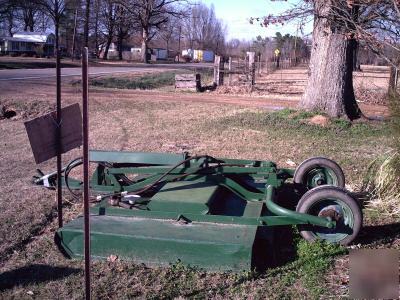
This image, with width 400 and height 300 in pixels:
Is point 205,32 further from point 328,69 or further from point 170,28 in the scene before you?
point 328,69

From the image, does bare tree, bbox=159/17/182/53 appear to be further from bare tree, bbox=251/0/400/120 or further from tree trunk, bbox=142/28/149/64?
bare tree, bbox=251/0/400/120

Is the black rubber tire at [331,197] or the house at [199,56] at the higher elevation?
the house at [199,56]

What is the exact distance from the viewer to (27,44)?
73312 millimetres

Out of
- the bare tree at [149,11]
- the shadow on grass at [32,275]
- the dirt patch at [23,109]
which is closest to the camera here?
the shadow on grass at [32,275]

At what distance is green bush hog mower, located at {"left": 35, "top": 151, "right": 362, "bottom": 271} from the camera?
14.9 feet

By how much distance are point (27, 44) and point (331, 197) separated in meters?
74.3

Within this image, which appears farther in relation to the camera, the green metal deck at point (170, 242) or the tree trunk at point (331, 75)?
the tree trunk at point (331, 75)

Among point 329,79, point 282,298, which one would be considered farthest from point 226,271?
point 329,79

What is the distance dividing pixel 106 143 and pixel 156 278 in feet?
21.9

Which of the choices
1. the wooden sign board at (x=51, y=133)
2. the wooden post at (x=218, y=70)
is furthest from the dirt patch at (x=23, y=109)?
the wooden post at (x=218, y=70)

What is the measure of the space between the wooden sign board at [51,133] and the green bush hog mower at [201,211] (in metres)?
0.74

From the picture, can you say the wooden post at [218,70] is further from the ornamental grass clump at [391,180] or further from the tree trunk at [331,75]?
the ornamental grass clump at [391,180]

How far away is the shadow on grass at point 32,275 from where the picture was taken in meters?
4.37

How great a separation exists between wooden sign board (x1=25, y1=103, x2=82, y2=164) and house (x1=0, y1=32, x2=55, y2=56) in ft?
221
